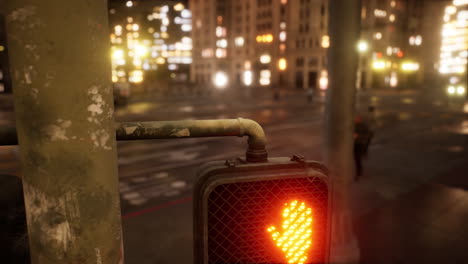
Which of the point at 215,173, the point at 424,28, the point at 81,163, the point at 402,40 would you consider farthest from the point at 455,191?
the point at 424,28

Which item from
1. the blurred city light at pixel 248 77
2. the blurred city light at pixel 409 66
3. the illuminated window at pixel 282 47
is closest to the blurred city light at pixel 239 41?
the blurred city light at pixel 248 77

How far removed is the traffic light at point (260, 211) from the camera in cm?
157

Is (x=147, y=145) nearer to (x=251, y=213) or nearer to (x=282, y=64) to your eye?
(x=251, y=213)

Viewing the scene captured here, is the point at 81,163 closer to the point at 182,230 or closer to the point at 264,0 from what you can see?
the point at 182,230

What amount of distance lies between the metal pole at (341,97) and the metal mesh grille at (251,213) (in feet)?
9.56

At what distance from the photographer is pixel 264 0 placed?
91.5 m

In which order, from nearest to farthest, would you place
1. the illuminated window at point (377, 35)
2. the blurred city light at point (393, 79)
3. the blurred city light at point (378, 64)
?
1. the blurred city light at point (378, 64)
2. the illuminated window at point (377, 35)
3. the blurred city light at point (393, 79)

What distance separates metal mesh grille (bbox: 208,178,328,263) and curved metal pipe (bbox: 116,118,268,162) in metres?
0.18

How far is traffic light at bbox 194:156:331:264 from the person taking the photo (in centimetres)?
157

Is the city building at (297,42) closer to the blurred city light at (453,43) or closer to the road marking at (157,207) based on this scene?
the blurred city light at (453,43)

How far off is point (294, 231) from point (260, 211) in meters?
0.22

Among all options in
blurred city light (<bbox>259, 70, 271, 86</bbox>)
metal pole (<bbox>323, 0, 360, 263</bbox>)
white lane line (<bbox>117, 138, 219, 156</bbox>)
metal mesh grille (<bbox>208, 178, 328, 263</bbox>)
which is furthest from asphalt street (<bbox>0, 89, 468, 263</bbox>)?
→ blurred city light (<bbox>259, 70, 271, 86</bbox>)

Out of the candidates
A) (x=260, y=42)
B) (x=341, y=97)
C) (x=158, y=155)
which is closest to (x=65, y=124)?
(x=341, y=97)

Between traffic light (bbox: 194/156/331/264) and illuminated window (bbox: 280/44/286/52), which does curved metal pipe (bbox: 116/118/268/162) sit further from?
illuminated window (bbox: 280/44/286/52)
